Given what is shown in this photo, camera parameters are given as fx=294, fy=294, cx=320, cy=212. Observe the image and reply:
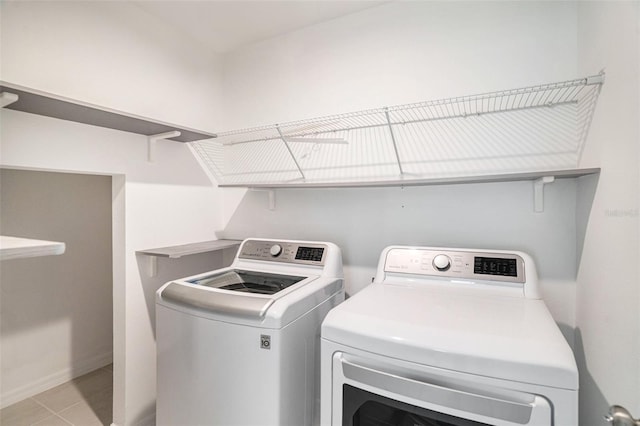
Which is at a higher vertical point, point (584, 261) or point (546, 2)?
point (546, 2)

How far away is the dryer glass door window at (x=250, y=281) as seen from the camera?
1651 millimetres

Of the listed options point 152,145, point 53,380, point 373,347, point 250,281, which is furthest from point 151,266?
point 373,347

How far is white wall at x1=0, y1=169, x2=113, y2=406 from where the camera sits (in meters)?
2.13

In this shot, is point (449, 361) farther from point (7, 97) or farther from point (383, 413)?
point (7, 97)

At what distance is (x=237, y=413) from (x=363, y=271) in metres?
1.04

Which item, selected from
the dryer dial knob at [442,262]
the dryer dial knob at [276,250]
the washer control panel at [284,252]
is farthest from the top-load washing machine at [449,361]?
the dryer dial knob at [276,250]

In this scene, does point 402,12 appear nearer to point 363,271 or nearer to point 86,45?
point 363,271

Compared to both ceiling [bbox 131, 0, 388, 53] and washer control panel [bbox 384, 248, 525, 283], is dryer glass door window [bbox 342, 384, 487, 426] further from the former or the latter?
ceiling [bbox 131, 0, 388, 53]

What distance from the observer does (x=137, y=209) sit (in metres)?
1.85

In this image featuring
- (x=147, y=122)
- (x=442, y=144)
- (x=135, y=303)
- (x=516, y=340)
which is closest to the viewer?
(x=516, y=340)

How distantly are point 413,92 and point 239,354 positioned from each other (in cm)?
170

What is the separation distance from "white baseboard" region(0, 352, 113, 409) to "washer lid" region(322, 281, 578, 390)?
101 inches

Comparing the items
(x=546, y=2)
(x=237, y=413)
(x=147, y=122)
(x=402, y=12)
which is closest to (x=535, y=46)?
(x=546, y=2)

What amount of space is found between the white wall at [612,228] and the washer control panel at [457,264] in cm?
29
